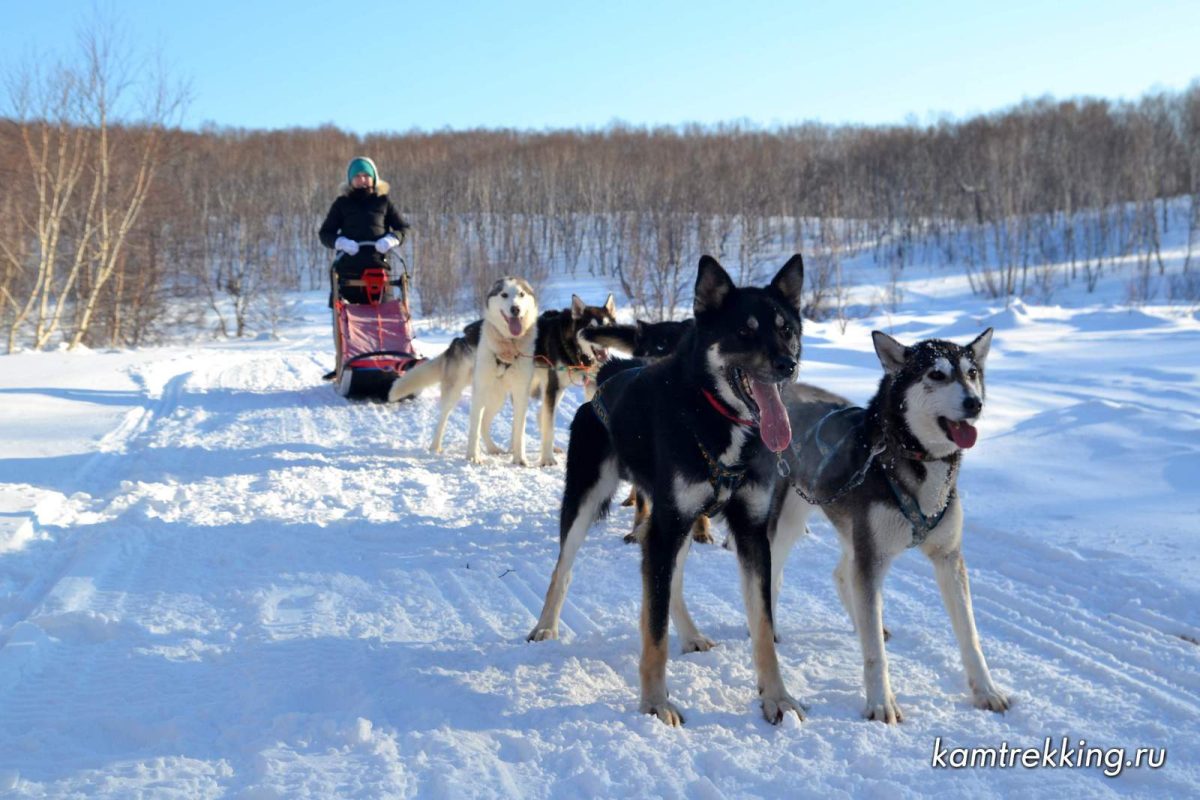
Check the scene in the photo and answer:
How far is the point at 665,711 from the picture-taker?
10.3ft

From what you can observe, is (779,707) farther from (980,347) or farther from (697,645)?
(980,347)

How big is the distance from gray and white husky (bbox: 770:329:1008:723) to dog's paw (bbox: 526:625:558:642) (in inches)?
46.5

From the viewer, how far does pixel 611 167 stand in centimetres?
5631

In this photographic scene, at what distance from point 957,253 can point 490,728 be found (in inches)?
1924

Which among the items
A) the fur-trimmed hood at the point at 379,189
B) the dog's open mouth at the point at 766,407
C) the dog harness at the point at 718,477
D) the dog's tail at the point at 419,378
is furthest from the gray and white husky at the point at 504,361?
the dog's open mouth at the point at 766,407

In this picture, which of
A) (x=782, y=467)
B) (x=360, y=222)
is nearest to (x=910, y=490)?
(x=782, y=467)

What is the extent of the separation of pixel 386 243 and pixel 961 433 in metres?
8.22

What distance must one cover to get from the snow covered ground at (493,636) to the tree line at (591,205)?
1160cm

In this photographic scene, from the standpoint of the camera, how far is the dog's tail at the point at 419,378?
9.02 m

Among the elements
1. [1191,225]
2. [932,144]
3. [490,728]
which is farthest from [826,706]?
[932,144]

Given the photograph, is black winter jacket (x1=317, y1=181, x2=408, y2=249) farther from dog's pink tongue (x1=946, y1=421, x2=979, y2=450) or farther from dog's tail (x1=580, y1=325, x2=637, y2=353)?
dog's pink tongue (x1=946, y1=421, x2=979, y2=450)

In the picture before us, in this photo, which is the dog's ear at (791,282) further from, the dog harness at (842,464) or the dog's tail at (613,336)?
the dog's tail at (613,336)

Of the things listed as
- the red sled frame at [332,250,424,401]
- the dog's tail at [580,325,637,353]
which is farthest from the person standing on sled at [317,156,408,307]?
the dog's tail at [580,325,637,353]

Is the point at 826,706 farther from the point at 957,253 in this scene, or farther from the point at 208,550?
the point at 957,253
